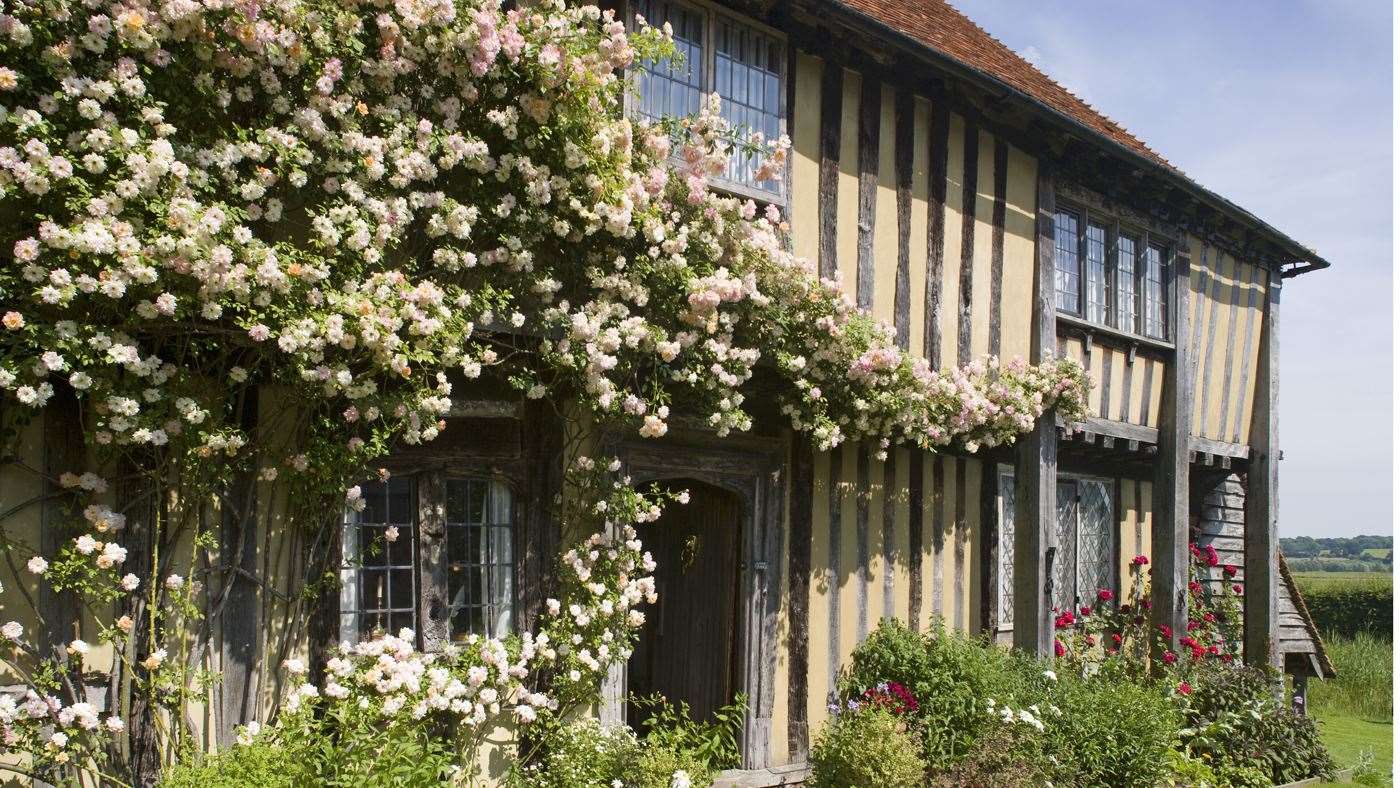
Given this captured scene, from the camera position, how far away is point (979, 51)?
9570 millimetres

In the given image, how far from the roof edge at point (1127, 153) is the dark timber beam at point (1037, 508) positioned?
936mm

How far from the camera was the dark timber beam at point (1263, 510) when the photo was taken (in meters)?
11.4

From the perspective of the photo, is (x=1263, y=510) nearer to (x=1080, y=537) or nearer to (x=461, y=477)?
(x=1080, y=537)

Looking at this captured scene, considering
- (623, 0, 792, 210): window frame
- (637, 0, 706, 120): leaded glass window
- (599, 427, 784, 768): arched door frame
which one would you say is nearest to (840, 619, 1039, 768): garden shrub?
(599, 427, 784, 768): arched door frame

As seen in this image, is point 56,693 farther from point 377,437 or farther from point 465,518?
point 465,518

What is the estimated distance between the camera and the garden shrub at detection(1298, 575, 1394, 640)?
18766 mm

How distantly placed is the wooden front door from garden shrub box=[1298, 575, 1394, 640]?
583 inches

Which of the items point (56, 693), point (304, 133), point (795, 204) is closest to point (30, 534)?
point (56, 693)

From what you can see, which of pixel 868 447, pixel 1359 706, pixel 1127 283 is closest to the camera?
pixel 868 447

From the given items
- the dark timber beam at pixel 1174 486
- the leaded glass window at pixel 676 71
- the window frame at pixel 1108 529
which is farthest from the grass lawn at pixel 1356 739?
the leaded glass window at pixel 676 71

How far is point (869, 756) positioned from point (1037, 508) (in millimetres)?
3035

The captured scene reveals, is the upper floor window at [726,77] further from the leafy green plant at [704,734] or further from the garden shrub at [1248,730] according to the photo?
the garden shrub at [1248,730]

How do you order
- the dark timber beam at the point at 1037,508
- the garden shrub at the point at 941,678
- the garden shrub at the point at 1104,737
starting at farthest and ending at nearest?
1. the dark timber beam at the point at 1037,508
2. the garden shrub at the point at 1104,737
3. the garden shrub at the point at 941,678

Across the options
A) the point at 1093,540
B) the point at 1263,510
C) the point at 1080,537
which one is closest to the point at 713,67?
the point at 1080,537
